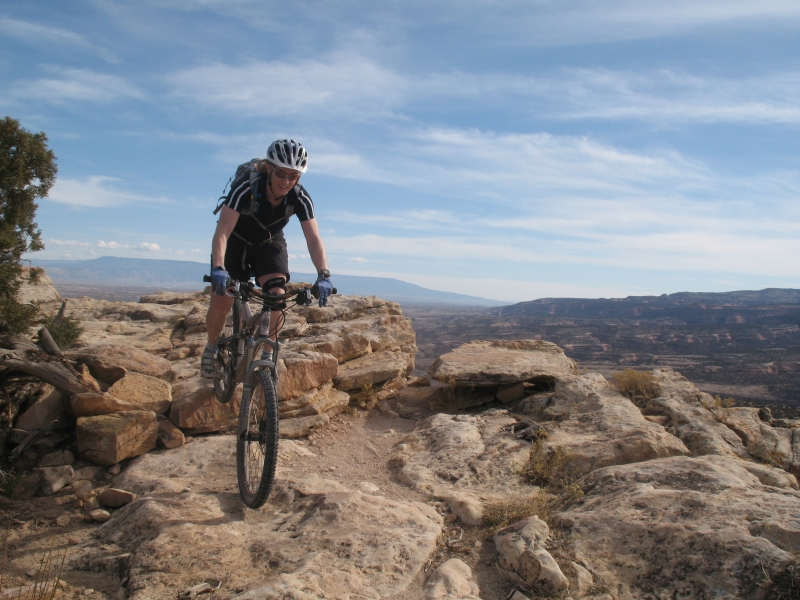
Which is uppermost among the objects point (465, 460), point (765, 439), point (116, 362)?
point (116, 362)

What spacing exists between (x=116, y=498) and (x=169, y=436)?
3.75 ft

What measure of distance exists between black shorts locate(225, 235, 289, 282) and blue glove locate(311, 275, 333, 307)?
23.7 inches

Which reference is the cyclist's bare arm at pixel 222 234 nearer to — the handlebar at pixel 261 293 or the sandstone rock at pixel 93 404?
the handlebar at pixel 261 293

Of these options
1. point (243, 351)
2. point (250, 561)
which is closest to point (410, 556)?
point (250, 561)

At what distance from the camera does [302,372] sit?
7371mm

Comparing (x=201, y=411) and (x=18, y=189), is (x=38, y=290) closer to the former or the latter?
(x=18, y=189)

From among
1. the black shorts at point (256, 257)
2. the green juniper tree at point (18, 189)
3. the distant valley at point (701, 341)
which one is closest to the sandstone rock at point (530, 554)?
the black shorts at point (256, 257)

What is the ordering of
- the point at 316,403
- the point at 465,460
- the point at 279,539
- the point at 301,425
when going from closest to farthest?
the point at 279,539 < the point at 465,460 < the point at 301,425 < the point at 316,403

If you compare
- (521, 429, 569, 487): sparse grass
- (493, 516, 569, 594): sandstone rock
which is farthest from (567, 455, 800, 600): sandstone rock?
(521, 429, 569, 487): sparse grass

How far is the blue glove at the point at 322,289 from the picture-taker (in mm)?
4543

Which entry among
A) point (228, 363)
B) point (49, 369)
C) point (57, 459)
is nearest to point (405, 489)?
point (228, 363)

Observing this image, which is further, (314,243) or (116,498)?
(314,243)

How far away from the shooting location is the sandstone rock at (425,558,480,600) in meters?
3.19

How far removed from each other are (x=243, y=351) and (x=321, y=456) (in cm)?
198
